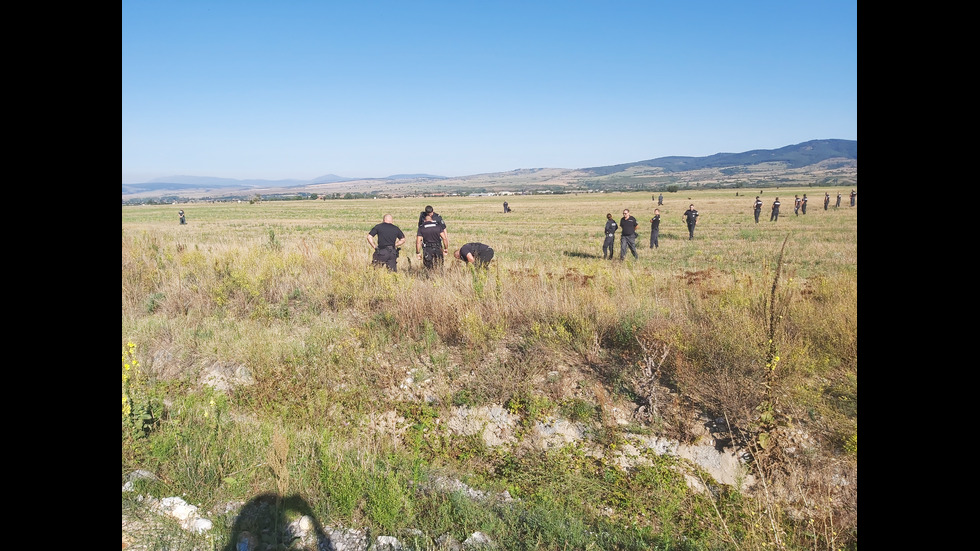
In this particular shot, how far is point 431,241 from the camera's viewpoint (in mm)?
10477

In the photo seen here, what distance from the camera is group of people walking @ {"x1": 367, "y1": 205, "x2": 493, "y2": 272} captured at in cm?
990

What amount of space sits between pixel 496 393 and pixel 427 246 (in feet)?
17.4

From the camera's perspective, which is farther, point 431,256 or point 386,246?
point 431,256

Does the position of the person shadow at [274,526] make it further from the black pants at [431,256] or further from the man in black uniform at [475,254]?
the black pants at [431,256]

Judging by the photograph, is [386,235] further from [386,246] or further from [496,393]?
[496,393]

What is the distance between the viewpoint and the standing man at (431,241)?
34.1 feet

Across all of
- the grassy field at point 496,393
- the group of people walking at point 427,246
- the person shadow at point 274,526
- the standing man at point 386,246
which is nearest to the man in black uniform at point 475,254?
the group of people walking at point 427,246

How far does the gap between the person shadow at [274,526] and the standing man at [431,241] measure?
6743mm

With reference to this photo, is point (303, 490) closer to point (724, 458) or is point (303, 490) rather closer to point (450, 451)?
point (450, 451)

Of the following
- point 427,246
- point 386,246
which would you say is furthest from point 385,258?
point 427,246

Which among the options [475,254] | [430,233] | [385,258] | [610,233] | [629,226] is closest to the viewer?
[475,254]

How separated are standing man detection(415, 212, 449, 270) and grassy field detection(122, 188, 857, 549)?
977 millimetres
